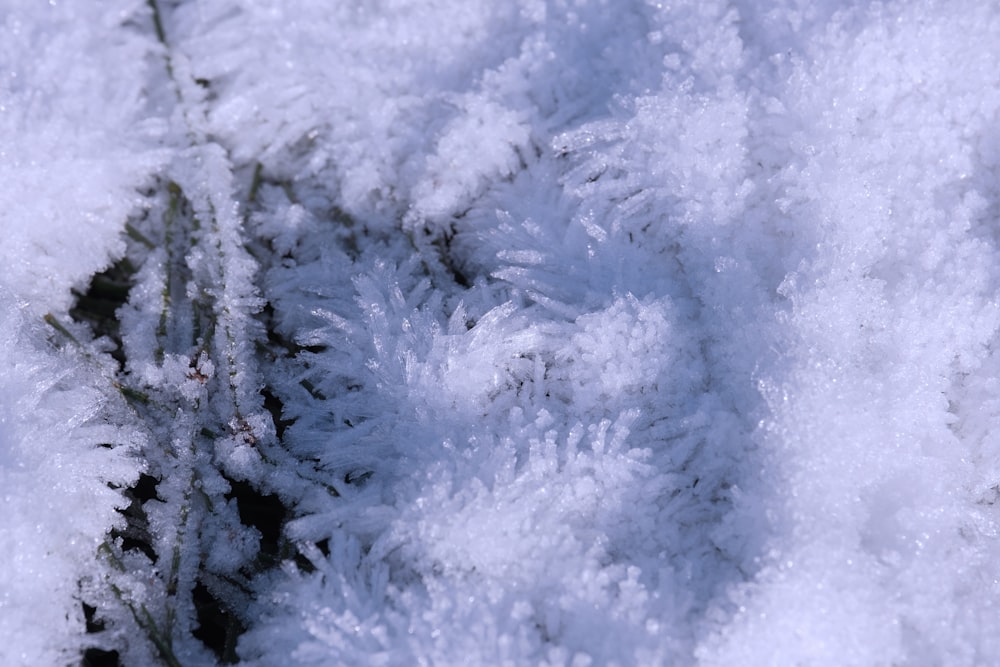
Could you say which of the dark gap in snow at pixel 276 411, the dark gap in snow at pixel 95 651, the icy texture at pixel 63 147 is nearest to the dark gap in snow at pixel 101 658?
the dark gap in snow at pixel 95 651

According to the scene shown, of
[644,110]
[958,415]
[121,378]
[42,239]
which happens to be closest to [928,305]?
[958,415]

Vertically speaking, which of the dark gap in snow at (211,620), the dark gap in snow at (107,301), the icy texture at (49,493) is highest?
the dark gap in snow at (107,301)

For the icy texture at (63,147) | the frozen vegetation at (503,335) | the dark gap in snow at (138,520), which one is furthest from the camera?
the icy texture at (63,147)

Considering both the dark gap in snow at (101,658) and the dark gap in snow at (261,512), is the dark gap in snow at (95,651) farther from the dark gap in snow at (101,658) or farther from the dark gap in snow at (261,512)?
the dark gap in snow at (261,512)

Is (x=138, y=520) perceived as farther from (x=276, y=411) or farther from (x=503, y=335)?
(x=503, y=335)

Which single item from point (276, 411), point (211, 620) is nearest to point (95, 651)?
point (211, 620)

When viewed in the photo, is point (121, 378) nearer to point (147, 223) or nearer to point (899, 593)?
point (147, 223)

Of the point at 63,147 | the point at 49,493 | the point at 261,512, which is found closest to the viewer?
the point at 49,493

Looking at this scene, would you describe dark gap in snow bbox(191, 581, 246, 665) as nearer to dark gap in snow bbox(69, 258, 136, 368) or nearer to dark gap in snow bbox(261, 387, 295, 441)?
dark gap in snow bbox(261, 387, 295, 441)

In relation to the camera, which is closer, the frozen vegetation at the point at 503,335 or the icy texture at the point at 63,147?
the frozen vegetation at the point at 503,335
